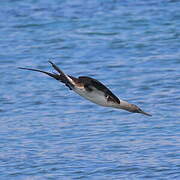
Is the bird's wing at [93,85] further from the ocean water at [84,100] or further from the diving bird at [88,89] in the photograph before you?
the ocean water at [84,100]

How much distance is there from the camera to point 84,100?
41.7ft

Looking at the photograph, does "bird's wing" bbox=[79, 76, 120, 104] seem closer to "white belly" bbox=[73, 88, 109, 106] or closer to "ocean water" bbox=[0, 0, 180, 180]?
"white belly" bbox=[73, 88, 109, 106]

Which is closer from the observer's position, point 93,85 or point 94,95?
point 93,85

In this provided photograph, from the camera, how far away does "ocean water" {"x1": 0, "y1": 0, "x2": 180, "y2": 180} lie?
9883 mm

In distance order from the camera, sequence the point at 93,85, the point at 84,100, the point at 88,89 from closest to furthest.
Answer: the point at 93,85, the point at 88,89, the point at 84,100

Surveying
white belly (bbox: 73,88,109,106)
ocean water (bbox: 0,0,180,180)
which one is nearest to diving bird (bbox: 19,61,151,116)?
white belly (bbox: 73,88,109,106)

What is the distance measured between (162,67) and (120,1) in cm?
538

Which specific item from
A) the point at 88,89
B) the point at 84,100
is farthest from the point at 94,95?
the point at 84,100

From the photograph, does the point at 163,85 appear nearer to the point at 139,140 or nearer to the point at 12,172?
the point at 139,140

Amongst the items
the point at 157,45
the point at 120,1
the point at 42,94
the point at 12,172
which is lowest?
the point at 12,172

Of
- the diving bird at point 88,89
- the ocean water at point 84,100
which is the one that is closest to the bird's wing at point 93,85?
the diving bird at point 88,89

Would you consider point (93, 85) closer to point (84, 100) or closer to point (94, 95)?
point (94, 95)

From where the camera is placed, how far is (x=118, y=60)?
15.2 metres

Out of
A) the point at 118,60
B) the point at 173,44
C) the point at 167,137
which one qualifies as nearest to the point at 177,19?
the point at 173,44
